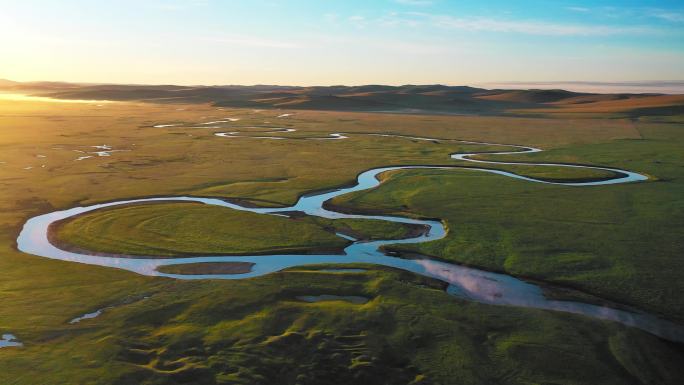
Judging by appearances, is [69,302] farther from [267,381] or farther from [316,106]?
[316,106]

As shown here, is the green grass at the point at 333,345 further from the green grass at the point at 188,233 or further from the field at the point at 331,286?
the green grass at the point at 188,233

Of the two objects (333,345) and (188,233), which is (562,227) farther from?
(188,233)

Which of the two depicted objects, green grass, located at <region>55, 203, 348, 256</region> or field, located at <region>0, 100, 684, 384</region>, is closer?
field, located at <region>0, 100, 684, 384</region>

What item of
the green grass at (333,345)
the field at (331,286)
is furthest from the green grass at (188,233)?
the green grass at (333,345)

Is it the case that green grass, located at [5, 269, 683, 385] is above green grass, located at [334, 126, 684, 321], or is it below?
below

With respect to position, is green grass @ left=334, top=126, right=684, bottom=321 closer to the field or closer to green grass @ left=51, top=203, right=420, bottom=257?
the field

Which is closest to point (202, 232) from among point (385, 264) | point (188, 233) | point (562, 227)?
point (188, 233)

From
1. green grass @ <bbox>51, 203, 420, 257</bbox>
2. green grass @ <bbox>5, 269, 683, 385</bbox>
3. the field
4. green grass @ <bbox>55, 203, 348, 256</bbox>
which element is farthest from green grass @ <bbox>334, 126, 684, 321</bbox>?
green grass @ <bbox>55, 203, 348, 256</bbox>

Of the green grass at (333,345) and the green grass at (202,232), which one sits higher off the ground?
the green grass at (202,232)
